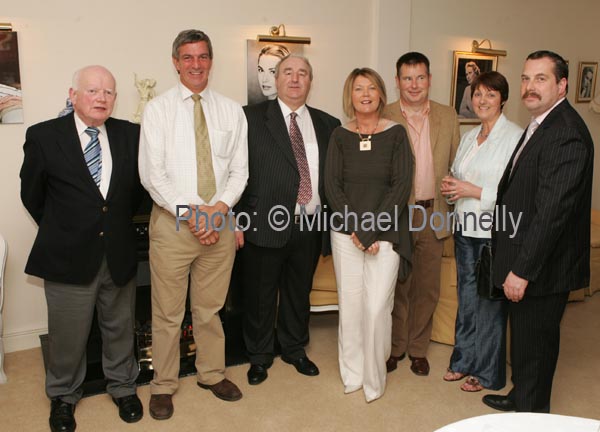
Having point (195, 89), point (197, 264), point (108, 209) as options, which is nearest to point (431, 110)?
point (195, 89)

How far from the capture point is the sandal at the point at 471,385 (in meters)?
3.30

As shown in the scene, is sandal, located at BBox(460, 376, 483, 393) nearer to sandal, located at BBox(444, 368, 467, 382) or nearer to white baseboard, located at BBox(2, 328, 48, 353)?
sandal, located at BBox(444, 368, 467, 382)

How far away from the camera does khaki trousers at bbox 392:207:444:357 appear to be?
348cm

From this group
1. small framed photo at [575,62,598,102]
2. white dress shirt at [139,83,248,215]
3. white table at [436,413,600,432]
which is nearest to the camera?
white table at [436,413,600,432]

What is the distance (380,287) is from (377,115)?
0.96 m

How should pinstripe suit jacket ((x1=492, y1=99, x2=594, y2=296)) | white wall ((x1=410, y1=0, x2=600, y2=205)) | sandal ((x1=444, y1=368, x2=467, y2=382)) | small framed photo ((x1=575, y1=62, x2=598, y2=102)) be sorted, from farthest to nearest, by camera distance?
small framed photo ((x1=575, y1=62, x2=598, y2=102)) < white wall ((x1=410, y1=0, x2=600, y2=205)) < sandal ((x1=444, y1=368, x2=467, y2=382)) < pinstripe suit jacket ((x1=492, y1=99, x2=594, y2=296))

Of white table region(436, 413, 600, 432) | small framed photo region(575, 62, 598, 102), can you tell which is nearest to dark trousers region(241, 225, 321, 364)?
white table region(436, 413, 600, 432)

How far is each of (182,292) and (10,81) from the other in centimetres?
174

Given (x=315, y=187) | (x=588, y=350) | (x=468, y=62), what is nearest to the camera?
(x=315, y=187)

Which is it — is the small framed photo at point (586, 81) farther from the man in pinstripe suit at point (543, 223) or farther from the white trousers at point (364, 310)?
the white trousers at point (364, 310)

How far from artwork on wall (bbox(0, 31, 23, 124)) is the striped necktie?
1020 millimetres

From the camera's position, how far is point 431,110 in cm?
342

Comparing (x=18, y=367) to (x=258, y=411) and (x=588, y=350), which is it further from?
(x=588, y=350)

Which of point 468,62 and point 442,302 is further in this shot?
point 468,62
